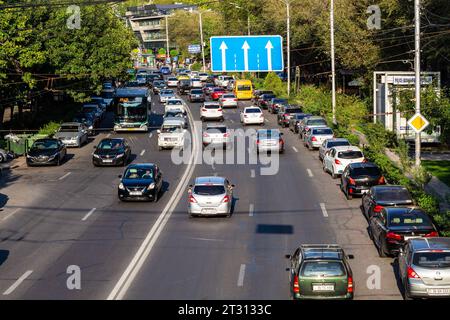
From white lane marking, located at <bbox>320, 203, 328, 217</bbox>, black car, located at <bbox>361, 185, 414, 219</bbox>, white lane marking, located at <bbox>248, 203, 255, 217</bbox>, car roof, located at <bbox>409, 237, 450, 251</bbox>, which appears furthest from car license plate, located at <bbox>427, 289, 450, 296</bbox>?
white lane marking, located at <bbox>248, 203, 255, 217</bbox>

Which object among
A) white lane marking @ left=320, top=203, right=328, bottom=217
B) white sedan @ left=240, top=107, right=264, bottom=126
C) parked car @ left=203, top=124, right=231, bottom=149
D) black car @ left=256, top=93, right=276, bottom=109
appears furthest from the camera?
black car @ left=256, top=93, right=276, bottom=109

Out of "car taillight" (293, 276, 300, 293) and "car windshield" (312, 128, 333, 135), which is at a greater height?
"car windshield" (312, 128, 333, 135)

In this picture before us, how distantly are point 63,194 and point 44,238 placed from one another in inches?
352

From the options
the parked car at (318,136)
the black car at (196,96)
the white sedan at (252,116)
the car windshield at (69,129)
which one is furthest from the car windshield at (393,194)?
the black car at (196,96)

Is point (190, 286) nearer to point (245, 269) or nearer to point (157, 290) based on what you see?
point (157, 290)

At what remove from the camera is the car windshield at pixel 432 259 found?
2011 cm

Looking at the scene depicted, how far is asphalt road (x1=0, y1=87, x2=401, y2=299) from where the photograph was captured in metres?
22.6

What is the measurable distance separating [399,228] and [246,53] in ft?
63.4

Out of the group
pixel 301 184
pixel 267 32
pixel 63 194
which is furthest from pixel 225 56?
pixel 267 32

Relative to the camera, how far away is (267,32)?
4001 inches

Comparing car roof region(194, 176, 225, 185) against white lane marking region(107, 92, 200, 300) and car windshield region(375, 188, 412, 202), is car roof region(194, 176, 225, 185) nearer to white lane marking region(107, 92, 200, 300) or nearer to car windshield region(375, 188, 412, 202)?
white lane marking region(107, 92, 200, 300)

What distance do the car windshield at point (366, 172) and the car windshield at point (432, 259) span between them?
567 inches

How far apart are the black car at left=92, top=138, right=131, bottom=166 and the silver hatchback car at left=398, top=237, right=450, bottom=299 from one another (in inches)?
1055

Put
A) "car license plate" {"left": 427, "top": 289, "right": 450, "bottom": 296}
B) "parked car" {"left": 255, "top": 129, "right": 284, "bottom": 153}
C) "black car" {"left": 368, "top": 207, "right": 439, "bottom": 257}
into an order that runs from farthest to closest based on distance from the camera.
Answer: "parked car" {"left": 255, "top": 129, "right": 284, "bottom": 153}, "black car" {"left": 368, "top": 207, "right": 439, "bottom": 257}, "car license plate" {"left": 427, "top": 289, "right": 450, "bottom": 296}
